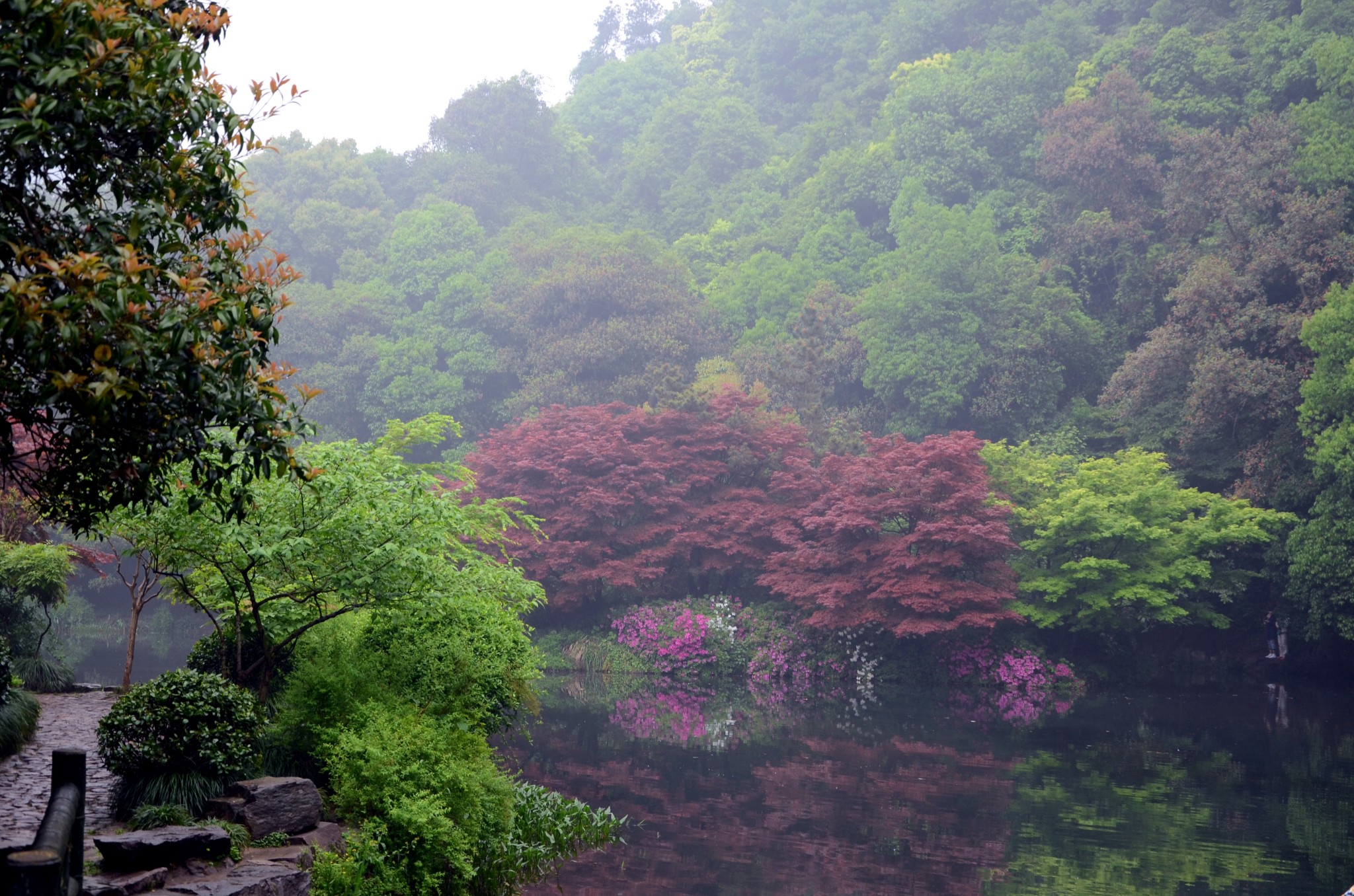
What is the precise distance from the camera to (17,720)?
10.0m

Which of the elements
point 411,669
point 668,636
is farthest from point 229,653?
point 668,636

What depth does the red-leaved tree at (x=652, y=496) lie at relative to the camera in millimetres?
26547

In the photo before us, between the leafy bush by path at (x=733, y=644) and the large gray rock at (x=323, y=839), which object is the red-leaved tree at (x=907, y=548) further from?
the large gray rock at (x=323, y=839)

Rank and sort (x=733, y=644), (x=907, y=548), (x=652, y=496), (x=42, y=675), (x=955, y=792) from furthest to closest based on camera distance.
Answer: (x=652, y=496) → (x=733, y=644) → (x=907, y=548) → (x=42, y=675) → (x=955, y=792)

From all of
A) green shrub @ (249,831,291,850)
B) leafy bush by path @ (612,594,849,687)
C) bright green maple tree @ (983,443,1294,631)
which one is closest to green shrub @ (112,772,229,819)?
green shrub @ (249,831,291,850)

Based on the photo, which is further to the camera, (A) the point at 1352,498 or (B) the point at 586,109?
(B) the point at 586,109

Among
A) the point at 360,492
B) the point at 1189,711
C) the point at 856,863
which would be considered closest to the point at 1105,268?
the point at 1189,711

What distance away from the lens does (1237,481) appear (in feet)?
82.9

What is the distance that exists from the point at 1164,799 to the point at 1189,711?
824cm

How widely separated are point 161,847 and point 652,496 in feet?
67.3

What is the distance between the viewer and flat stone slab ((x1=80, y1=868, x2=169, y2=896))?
608 cm

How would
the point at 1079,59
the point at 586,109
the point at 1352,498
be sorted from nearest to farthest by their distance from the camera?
1. the point at 1352,498
2. the point at 1079,59
3. the point at 586,109

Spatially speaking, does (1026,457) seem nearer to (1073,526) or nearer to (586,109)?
(1073,526)

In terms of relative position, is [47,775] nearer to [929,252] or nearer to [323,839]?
[323,839]
